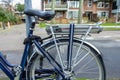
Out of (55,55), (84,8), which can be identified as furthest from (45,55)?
(84,8)

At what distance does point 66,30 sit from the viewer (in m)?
3.55

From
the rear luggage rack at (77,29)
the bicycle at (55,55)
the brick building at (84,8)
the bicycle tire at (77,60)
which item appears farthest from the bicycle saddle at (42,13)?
the brick building at (84,8)

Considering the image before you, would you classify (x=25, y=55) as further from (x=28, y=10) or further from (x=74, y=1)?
(x=74, y=1)

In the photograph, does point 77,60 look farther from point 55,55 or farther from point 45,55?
point 45,55

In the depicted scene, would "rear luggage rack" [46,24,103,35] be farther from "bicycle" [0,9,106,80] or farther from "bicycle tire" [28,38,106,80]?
"bicycle tire" [28,38,106,80]

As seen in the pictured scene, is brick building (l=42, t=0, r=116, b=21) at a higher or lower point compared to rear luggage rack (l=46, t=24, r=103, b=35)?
lower

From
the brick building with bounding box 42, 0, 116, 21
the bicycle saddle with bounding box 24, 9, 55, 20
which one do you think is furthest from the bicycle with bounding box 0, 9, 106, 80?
A: the brick building with bounding box 42, 0, 116, 21

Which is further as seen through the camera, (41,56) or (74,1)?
(74,1)

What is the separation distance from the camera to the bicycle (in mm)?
3467

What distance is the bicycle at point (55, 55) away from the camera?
3.47 m

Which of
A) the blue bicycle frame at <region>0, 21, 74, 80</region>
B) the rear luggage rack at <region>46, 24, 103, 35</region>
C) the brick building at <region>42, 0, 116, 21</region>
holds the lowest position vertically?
the brick building at <region>42, 0, 116, 21</region>

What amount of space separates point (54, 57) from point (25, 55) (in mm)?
360

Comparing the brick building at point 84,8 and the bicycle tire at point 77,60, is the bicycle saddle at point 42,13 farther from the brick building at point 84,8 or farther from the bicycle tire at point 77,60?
the brick building at point 84,8

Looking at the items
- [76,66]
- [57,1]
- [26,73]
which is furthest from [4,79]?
[57,1]
